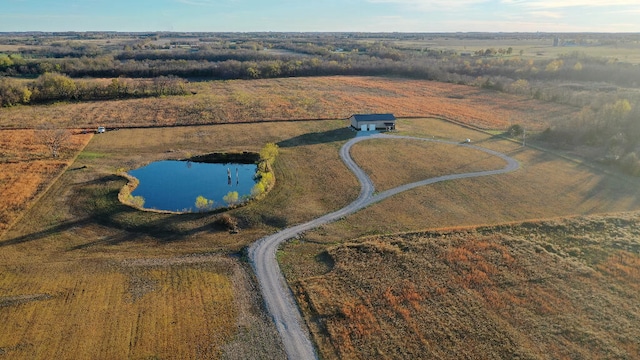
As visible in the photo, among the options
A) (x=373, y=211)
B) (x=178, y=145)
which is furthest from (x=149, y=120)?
(x=373, y=211)

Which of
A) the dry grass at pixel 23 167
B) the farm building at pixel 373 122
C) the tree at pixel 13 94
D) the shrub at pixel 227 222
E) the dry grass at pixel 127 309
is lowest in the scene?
the dry grass at pixel 127 309

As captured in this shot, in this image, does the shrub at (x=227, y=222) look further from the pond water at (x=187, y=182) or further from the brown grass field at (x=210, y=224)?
the pond water at (x=187, y=182)

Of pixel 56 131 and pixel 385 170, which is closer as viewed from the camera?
pixel 385 170

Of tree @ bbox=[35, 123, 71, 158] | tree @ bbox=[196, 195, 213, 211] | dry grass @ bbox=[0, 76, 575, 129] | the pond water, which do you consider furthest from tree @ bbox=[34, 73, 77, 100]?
tree @ bbox=[196, 195, 213, 211]

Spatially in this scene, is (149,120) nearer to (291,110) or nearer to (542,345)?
(291,110)

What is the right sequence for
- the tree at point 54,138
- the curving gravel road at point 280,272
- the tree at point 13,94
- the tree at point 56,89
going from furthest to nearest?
the tree at point 56,89 < the tree at point 13,94 < the tree at point 54,138 < the curving gravel road at point 280,272

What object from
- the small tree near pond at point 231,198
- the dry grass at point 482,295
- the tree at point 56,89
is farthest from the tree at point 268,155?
the tree at point 56,89
